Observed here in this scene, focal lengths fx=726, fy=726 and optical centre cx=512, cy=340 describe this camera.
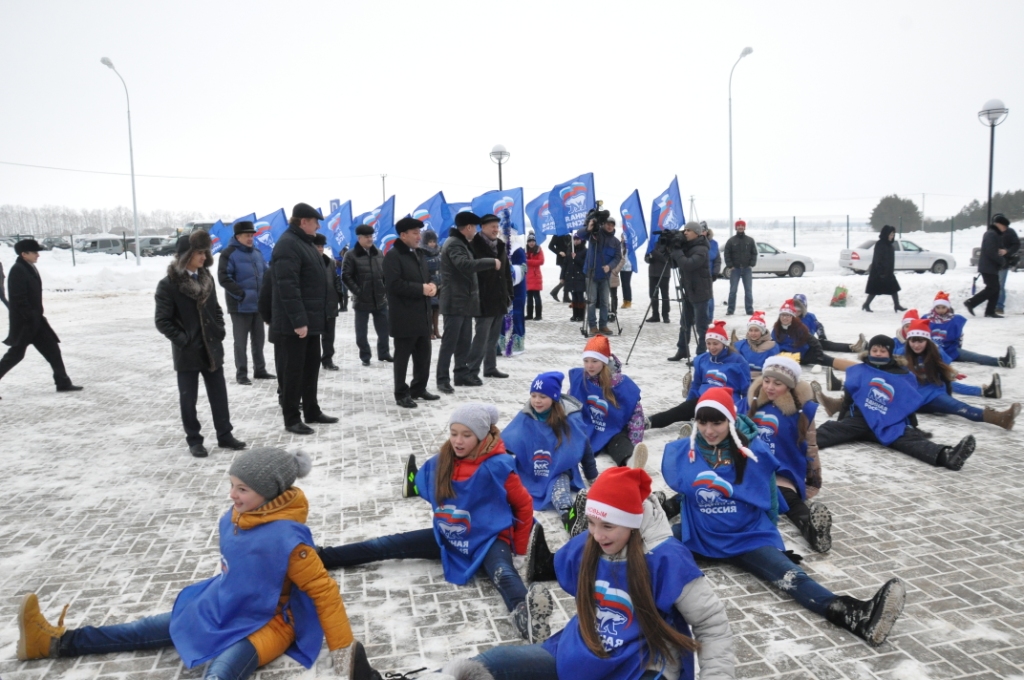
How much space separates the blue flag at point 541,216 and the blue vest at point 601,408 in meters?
10.7

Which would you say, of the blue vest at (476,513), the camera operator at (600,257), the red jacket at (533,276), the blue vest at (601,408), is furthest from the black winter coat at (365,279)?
the blue vest at (476,513)

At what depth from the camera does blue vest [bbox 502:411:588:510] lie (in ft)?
16.4

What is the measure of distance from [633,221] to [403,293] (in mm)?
9661

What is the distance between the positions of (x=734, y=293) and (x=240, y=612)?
577 inches

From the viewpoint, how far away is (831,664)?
10.4ft

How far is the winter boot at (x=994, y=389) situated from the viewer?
8.00 meters

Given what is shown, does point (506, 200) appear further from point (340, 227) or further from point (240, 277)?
point (340, 227)

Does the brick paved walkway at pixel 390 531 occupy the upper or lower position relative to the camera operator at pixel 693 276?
lower

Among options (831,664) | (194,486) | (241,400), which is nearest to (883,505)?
(831,664)

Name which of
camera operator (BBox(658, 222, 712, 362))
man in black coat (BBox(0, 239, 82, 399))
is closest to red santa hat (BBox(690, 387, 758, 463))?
camera operator (BBox(658, 222, 712, 362))

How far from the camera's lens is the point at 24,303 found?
8695 mm

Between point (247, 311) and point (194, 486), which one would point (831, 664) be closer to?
point (194, 486)

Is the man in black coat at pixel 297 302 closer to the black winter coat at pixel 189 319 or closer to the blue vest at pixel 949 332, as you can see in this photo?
the black winter coat at pixel 189 319

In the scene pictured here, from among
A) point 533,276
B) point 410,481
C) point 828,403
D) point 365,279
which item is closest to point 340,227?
point 533,276
